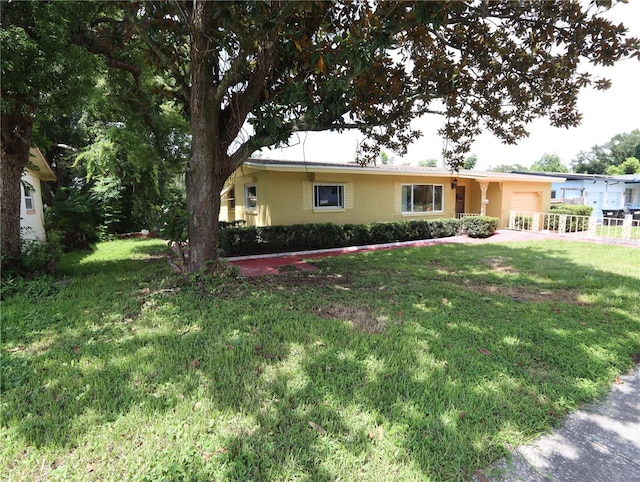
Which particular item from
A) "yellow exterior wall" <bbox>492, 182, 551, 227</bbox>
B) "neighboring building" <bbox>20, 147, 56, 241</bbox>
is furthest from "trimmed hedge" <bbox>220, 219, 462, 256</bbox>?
"neighboring building" <bbox>20, 147, 56, 241</bbox>

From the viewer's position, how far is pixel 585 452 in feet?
7.77

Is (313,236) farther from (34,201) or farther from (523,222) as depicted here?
(523,222)

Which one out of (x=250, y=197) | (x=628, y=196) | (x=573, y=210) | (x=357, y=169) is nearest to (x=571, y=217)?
(x=573, y=210)

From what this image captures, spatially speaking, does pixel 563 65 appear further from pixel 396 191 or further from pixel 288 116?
pixel 396 191

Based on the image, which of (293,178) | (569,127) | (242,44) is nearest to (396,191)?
(293,178)

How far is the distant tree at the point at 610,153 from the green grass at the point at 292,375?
62.3m

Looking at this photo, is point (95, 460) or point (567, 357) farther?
point (567, 357)

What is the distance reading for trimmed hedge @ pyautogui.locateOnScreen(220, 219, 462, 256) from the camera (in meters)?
10.4

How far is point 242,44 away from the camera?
16.1 feet

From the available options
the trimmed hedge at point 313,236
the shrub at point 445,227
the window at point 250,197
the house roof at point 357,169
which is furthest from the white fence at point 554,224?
the window at point 250,197

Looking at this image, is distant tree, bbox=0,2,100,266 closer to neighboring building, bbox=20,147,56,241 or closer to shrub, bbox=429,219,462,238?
neighboring building, bbox=20,147,56,241

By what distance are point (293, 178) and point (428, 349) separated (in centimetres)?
904

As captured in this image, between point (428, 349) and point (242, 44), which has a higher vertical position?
point (242, 44)

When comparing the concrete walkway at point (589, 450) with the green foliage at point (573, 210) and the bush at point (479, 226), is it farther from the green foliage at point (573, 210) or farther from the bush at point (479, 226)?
the green foliage at point (573, 210)
